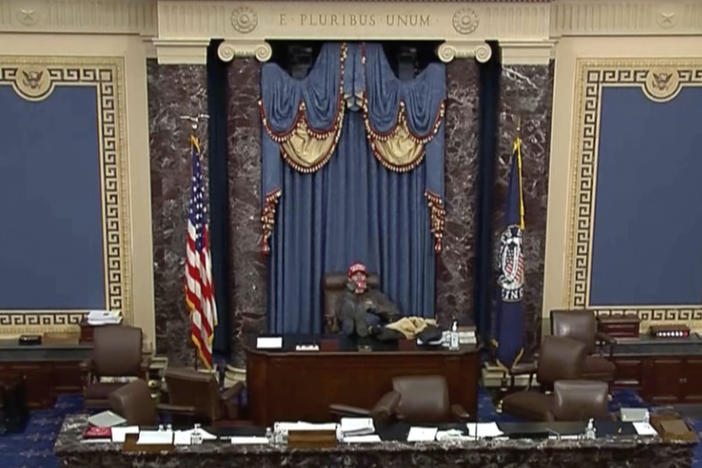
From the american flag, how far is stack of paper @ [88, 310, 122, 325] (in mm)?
1069

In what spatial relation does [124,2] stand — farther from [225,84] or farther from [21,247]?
[21,247]

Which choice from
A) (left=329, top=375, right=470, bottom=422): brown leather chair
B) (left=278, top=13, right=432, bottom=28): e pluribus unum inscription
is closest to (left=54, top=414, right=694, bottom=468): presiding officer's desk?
(left=329, top=375, right=470, bottom=422): brown leather chair

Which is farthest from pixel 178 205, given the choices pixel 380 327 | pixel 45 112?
pixel 380 327

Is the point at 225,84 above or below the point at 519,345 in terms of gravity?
above

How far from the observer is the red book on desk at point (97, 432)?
28.6 feet

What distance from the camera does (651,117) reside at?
11953mm

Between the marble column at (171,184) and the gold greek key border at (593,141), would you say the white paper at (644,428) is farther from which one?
the marble column at (171,184)

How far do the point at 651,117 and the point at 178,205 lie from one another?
17.0 ft

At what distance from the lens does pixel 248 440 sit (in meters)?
8.73

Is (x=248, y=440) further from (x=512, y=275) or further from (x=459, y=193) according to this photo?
(x=459, y=193)

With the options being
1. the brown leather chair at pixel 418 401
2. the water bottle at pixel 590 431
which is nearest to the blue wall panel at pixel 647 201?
the brown leather chair at pixel 418 401

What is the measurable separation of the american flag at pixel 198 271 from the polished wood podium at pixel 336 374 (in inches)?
27.0

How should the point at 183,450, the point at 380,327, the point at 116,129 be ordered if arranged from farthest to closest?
the point at 116,129 → the point at 380,327 → the point at 183,450

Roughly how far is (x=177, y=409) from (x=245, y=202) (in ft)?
8.42
